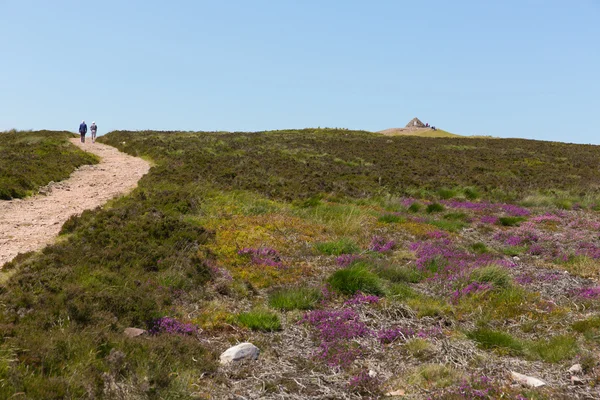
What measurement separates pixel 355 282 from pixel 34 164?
19126 mm

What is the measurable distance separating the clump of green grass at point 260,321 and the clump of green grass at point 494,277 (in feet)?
15.4

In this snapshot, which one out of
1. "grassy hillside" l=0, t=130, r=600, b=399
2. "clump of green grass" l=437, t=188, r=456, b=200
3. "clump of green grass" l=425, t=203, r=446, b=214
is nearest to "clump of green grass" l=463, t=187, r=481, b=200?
"clump of green grass" l=437, t=188, r=456, b=200

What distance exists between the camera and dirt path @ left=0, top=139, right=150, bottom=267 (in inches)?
442

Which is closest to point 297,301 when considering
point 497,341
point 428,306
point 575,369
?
point 428,306

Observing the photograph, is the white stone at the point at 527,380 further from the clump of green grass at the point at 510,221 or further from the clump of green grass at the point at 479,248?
the clump of green grass at the point at 510,221

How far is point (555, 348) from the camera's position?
22.1ft

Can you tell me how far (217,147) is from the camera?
123ft

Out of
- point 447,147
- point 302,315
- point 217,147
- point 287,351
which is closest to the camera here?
point 287,351

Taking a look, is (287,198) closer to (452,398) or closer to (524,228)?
(524,228)

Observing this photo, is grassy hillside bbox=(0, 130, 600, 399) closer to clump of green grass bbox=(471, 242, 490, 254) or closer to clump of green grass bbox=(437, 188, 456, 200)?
clump of green grass bbox=(471, 242, 490, 254)

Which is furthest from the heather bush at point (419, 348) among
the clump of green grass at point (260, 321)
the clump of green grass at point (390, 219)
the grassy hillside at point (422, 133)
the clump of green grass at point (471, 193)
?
the grassy hillside at point (422, 133)

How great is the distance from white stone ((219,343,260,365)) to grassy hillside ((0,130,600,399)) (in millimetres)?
188

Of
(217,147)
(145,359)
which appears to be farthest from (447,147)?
(145,359)

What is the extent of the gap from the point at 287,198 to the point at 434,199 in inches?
321
